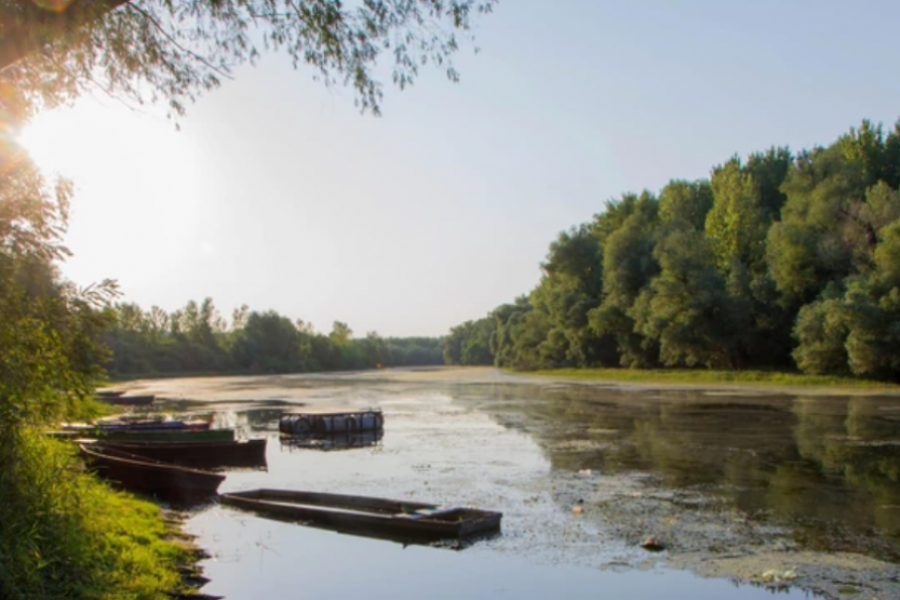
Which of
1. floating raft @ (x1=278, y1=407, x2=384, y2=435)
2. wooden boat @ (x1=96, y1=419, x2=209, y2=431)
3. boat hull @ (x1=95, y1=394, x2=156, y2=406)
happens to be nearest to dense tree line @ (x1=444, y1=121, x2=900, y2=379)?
floating raft @ (x1=278, y1=407, x2=384, y2=435)

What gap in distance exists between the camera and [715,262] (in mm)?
78562

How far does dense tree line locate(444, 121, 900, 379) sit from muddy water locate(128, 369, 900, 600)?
826 inches

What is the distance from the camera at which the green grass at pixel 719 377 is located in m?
56.3

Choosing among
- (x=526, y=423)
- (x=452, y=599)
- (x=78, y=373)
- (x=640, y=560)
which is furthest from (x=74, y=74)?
(x=526, y=423)

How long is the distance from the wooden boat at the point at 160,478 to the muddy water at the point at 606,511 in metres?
1.34

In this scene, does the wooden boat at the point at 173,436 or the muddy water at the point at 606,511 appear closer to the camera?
the muddy water at the point at 606,511

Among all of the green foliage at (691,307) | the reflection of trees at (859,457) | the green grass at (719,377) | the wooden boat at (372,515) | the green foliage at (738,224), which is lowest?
the reflection of trees at (859,457)

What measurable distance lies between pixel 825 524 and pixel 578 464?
9.58 metres

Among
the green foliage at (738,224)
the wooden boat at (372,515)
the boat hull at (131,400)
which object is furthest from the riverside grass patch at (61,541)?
the green foliage at (738,224)

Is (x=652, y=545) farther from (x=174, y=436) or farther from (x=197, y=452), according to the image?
(x=174, y=436)

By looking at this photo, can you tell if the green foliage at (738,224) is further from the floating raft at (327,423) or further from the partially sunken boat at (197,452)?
the partially sunken boat at (197,452)

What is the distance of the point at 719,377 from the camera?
6938cm

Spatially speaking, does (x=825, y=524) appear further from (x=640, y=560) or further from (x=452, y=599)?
(x=452, y=599)

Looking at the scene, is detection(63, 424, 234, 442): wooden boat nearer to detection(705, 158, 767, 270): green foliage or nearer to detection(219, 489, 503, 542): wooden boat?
detection(219, 489, 503, 542): wooden boat
